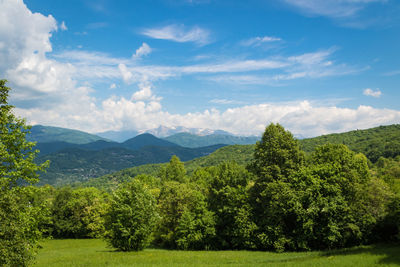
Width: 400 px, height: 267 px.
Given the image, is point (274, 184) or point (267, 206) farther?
point (267, 206)

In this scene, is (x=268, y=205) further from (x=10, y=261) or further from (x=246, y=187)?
(x=10, y=261)

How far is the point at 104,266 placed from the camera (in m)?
27.0

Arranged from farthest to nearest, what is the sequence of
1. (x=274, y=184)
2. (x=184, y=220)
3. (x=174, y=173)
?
(x=174, y=173) → (x=184, y=220) → (x=274, y=184)

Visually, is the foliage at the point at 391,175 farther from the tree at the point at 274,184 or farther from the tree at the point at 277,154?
the tree at the point at 274,184

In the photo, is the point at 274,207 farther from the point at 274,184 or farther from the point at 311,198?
the point at 311,198

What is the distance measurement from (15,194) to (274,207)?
3165 cm

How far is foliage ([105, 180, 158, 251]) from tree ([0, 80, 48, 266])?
54.2 ft

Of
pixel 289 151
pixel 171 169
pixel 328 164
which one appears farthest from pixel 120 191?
pixel 171 169

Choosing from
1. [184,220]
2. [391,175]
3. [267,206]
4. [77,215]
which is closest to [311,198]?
[267,206]

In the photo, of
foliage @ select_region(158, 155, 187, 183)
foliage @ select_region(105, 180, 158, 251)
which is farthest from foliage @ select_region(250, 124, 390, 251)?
foliage @ select_region(158, 155, 187, 183)

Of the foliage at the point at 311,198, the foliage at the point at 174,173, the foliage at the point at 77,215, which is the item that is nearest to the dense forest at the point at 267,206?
the foliage at the point at 311,198

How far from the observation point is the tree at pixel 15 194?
16500mm

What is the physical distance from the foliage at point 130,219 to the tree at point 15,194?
16517 mm

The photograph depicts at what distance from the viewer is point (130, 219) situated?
3856 centimetres
